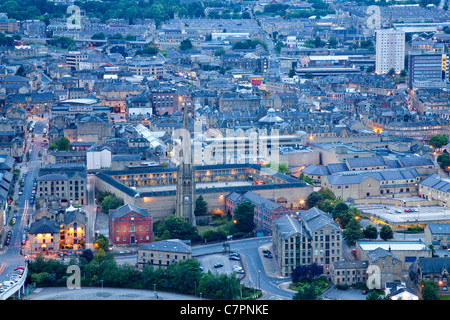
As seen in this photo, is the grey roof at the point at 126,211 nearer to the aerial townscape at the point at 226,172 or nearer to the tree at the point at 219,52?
the aerial townscape at the point at 226,172

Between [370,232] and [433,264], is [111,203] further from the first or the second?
[433,264]

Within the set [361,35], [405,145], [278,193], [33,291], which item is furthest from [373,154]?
[361,35]

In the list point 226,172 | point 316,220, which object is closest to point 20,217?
point 226,172

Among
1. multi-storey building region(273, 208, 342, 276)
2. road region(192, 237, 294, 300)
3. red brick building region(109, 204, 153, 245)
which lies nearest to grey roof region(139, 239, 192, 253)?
road region(192, 237, 294, 300)

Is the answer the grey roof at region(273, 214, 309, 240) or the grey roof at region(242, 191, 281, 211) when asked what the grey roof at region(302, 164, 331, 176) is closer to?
the grey roof at region(242, 191, 281, 211)

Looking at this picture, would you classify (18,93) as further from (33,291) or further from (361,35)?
(361,35)

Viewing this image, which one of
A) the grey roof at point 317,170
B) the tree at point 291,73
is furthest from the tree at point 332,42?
the grey roof at point 317,170
